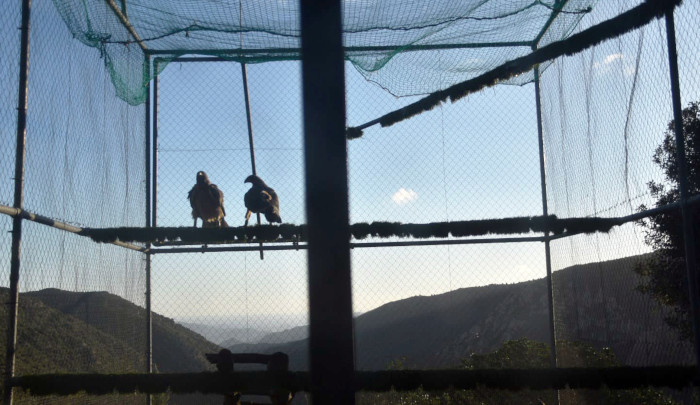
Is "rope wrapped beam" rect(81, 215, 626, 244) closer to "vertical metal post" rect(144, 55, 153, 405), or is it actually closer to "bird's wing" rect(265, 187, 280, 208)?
"bird's wing" rect(265, 187, 280, 208)

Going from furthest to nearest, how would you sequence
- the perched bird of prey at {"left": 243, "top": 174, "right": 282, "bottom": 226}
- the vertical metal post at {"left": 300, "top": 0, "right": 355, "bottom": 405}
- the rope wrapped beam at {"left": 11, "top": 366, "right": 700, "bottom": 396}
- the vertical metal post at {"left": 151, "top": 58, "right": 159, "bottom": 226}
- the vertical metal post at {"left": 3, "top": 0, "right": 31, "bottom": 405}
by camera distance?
1. the vertical metal post at {"left": 151, "top": 58, "right": 159, "bottom": 226}
2. the perched bird of prey at {"left": 243, "top": 174, "right": 282, "bottom": 226}
3. the rope wrapped beam at {"left": 11, "top": 366, "right": 700, "bottom": 396}
4. the vertical metal post at {"left": 3, "top": 0, "right": 31, "bottom": 405}
5. the vertical metal post at {"left": 300, "top": 0, "right": 355, "bottom": 405}

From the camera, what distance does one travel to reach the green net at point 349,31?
4.07 meters

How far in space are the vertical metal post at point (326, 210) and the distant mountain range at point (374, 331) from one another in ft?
6.63

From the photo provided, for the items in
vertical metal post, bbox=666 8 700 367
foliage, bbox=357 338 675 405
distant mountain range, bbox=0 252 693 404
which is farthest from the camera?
foliage, bbox=357 338 675 405

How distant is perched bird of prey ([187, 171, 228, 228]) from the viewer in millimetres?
4957

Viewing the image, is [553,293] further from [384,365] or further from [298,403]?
[298,403]

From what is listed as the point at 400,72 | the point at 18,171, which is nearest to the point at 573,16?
the point at 400,72

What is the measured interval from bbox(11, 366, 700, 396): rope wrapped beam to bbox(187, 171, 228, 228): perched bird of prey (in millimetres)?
2104

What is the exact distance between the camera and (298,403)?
7.47m

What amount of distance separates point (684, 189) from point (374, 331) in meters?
3.58

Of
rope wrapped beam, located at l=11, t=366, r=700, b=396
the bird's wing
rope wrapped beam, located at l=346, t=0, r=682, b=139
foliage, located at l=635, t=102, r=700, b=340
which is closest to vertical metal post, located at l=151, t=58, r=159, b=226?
the bird's wing

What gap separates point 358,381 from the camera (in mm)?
3014

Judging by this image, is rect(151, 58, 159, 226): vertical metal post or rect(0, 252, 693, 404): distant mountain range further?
rect(151, 58, 159, 226): vertical metal post

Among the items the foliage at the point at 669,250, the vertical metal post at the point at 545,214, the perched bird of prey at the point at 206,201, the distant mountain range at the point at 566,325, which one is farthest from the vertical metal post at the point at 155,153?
the foliage at the point at 669,250
